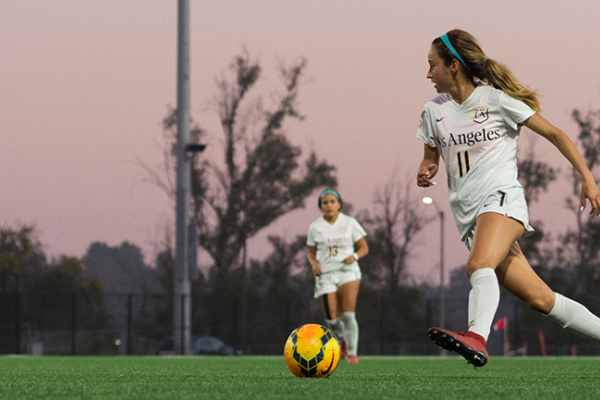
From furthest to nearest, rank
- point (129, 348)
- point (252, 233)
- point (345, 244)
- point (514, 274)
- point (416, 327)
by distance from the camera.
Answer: point (252, 233) → point (416, 327) → point (129, 348) → point (345, 244) → point (514, 274)

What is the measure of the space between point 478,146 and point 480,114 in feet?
0.69

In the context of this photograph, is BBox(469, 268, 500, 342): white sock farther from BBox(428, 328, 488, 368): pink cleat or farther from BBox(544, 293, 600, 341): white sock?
BBox(544, 293, 600, 341): white sock

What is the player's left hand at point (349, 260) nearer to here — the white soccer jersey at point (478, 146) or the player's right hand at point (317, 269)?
the player's right hand at point (317, 269)

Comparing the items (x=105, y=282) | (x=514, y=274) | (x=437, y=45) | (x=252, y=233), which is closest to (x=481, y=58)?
(x=437, y=45)

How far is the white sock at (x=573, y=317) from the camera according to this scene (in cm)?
548

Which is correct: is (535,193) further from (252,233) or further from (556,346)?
(252,233)

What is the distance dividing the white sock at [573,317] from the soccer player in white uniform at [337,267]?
18.4 ft

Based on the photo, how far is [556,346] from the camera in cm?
3688

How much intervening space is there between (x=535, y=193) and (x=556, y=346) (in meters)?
6.83

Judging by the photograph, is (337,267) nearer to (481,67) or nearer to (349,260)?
(349,260)

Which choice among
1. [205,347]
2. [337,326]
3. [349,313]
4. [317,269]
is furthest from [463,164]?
[205,347]

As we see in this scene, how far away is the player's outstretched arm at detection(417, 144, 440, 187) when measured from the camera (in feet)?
19.1

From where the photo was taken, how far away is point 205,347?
30734mm

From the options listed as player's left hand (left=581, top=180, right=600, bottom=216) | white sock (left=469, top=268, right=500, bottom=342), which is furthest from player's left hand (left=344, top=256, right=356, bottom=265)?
player's left hand (left=581, top=180, right=600, bottom=216)
